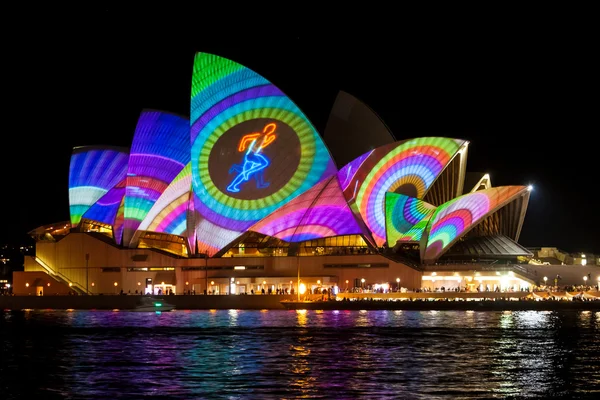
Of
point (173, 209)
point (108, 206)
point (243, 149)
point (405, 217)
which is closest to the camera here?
point (405, 217)

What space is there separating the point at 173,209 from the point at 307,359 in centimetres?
4540

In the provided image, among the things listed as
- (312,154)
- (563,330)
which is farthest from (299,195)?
(563,330)

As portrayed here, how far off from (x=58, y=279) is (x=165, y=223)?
12786 millimetres

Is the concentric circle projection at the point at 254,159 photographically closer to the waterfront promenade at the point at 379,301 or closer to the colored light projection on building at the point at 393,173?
the colored light projection on building at the point at 393,173

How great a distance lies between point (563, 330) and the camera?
45.8 meters

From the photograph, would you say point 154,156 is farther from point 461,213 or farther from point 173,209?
point 461,213

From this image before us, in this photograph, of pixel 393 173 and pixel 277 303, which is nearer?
pixel 393 173

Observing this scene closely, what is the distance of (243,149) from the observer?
7438 cm

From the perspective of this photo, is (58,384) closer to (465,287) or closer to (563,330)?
(563,330)

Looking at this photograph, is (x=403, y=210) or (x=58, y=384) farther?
(x=403, y=210)

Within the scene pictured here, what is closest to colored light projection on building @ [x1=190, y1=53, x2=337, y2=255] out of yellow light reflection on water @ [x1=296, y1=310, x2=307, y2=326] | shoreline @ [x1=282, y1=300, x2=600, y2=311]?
shoreline @ [x1=282, y1=300, x2=600, y2=311]

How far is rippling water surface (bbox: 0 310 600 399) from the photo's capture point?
2731cm

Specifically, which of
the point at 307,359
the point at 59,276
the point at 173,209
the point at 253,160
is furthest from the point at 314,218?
the point at 307,359

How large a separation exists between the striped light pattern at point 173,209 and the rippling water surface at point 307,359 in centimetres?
2332
